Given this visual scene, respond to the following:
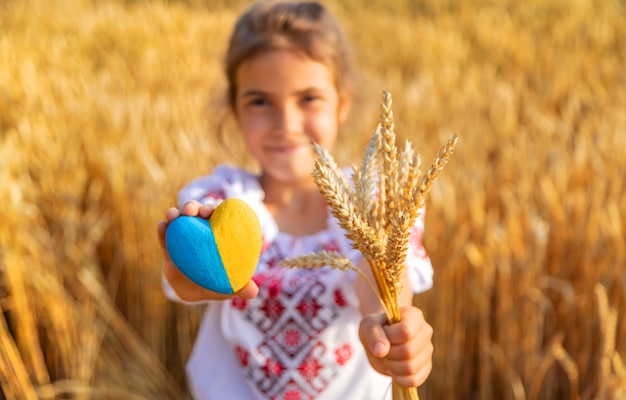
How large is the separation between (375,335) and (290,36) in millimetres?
671

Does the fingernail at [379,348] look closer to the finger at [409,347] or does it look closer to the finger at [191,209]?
the finger at [409,347]

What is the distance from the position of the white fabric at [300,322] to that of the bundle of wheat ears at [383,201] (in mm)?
478

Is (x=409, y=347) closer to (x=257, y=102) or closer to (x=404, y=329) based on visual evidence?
(x=404, y=329)

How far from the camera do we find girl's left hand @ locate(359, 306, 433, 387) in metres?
0.62

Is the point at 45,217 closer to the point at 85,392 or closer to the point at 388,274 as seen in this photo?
the point at 85,392

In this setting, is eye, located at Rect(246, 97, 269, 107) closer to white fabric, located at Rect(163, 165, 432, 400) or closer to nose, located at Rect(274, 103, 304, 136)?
nose, located at Rect(274, 103, 304, 136)

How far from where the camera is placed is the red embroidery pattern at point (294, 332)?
3.49ft

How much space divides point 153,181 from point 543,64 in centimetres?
239

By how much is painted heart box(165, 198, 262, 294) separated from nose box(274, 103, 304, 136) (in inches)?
16.2

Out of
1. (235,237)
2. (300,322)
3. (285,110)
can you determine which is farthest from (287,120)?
(235,237)

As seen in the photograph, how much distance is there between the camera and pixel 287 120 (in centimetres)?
108

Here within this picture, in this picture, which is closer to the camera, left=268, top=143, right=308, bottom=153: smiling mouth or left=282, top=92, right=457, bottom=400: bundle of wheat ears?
left=282, top=92, right=457, bottom=400: bundle of wheat ears

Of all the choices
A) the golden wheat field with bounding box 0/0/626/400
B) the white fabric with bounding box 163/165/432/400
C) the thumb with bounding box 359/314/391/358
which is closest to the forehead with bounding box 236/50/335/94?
the white fabric with bounding box 163/165/432/400

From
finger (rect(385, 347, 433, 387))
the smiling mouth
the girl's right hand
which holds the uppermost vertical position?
the smiling mouth
